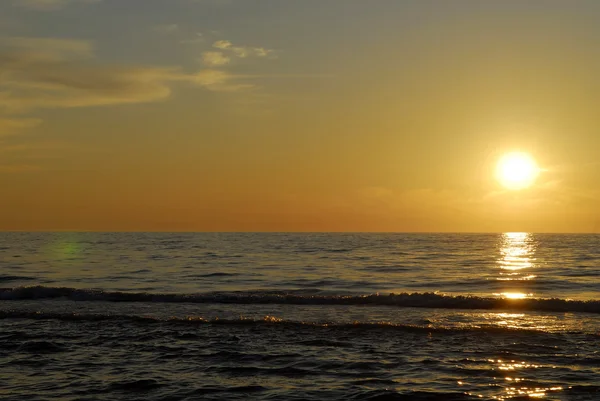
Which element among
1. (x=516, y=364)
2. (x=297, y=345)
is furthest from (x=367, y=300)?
(x=516, y=364)

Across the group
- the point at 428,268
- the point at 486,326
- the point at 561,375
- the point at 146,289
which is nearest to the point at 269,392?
the point at 561,375

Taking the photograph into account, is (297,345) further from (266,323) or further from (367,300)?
(367,300)

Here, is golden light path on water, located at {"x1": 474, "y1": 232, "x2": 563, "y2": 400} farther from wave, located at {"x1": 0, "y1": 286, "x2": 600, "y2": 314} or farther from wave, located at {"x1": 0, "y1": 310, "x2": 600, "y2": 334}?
wave, located at {"x1": 0, "y1": 286, "x2": 600, "y2": 314}

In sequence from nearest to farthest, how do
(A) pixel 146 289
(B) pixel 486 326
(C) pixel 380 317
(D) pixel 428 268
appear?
1. (B) pixel 486 326
2. (C) pixel 380 317
3. (A) pixel 146 289
4. (D) pixel 428 268

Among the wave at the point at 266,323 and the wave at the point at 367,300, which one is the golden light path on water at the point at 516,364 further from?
the wave at the point at 367,300

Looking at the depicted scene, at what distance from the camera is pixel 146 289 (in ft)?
121

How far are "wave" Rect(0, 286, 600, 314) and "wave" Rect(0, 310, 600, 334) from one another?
20.5 feet

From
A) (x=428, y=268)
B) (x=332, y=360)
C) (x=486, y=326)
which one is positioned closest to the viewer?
(x=332, y=360)

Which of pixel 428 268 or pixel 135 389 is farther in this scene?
pixel 428 268

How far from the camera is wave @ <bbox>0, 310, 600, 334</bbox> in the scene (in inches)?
796

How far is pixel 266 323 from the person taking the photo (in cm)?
2181

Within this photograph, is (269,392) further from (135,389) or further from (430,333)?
(430,333)

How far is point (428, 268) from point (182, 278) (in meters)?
21.9

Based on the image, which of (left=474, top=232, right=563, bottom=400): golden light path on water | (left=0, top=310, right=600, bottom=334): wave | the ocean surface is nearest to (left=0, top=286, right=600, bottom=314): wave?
the ocean surface
